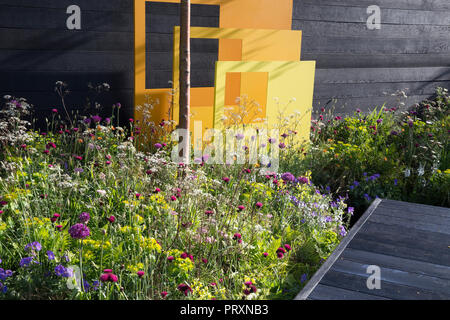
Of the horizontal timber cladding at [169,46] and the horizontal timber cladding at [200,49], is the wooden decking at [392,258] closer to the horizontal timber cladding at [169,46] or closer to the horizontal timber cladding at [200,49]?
the horizontal timber cladding at [169,46]

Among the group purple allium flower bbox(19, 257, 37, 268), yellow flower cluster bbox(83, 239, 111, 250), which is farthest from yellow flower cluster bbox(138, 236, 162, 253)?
purple allium flower bbox(19, 257, 37, 268)

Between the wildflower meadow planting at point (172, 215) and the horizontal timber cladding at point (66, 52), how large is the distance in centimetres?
19

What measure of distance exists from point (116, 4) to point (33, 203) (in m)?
2.21

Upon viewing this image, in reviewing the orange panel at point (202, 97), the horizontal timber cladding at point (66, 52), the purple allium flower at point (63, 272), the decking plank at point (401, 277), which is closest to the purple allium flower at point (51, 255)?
the purple allium flower at point (63, 272)

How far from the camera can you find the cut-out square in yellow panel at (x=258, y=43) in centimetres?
436

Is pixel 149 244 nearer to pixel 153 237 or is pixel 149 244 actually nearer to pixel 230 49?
pixel 153 237

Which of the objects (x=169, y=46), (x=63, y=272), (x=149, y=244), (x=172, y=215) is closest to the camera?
(x=63, y=272)

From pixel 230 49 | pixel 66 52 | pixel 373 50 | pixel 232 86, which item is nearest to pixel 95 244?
pixel 66 52

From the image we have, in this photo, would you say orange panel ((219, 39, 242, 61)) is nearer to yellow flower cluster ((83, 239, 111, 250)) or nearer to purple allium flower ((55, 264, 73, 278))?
yellow flower cluster ((83, 239, 111, 250))

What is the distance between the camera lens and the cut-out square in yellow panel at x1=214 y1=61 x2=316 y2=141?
4.36m

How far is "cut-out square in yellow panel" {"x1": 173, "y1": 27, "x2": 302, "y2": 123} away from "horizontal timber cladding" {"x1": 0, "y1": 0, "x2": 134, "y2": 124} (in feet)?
1.92

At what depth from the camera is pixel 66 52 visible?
13.5 feet

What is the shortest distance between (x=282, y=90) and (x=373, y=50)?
200 cm

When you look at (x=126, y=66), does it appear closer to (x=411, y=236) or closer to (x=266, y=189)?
(x=266, y=189)
